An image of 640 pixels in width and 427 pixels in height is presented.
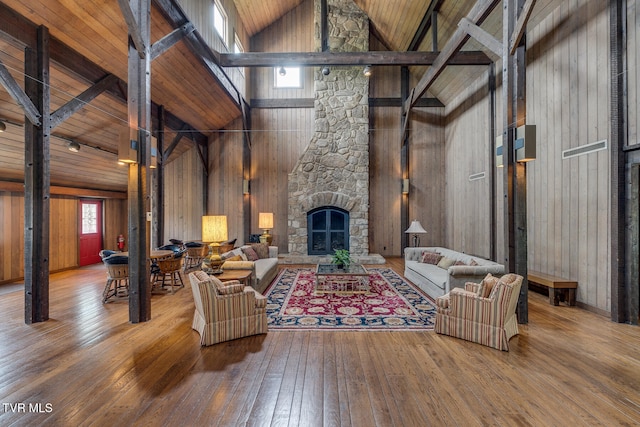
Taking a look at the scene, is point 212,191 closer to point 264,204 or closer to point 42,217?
point 264,204

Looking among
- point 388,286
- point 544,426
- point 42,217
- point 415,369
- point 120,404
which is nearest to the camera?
point 544,426

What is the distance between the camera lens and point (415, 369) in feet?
8.18

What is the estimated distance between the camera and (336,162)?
7980mm

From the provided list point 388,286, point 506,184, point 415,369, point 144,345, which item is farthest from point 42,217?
point 506,184

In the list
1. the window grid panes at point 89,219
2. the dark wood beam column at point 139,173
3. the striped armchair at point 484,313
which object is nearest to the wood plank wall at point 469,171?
the striped armchair at point 484,313

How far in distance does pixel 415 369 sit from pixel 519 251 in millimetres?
2083

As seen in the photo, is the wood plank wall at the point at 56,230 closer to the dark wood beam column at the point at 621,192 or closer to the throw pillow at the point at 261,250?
the throw pillow at the point at 261,250

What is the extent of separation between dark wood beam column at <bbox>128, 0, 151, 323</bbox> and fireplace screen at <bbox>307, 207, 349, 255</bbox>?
4865mm

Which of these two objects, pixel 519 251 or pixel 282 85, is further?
pixel 282 85

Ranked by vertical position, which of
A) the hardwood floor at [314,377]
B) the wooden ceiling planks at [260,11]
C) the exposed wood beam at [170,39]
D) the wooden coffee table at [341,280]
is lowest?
the hardwood floor at [314,377]

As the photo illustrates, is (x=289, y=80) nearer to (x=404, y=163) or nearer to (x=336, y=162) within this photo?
(x=336, y=162)

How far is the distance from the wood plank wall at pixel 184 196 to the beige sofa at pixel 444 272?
609 cm

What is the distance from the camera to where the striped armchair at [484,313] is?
284 centimetres

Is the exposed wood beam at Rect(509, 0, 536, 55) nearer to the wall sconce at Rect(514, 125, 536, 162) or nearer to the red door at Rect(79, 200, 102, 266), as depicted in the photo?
the wall sconce at Rect(514, 125, 536, 162)
